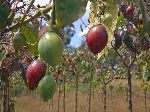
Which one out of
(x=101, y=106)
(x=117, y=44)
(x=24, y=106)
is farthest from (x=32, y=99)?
(x=117, y=44)

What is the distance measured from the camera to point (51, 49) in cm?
85

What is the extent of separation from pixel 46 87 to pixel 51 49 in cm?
12

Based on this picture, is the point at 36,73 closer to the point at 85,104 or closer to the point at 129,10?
the point at 129,10

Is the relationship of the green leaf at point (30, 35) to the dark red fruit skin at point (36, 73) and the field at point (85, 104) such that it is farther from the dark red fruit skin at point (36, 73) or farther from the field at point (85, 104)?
the field at point (85, 104)

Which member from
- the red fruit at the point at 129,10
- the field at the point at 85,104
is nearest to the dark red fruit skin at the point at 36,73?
the red fruit at the point at 129,10

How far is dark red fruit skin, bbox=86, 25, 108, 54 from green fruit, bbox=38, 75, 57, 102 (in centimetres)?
13

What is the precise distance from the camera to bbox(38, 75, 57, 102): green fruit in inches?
36.5

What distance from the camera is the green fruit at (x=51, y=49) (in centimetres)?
85

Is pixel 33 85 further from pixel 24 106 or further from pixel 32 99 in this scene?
pixel 32 99

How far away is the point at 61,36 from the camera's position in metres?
0.95

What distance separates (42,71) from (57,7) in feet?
0.61

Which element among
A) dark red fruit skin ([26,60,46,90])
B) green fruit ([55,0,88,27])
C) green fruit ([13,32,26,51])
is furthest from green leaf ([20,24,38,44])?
green fruit ([55,0,88,27])

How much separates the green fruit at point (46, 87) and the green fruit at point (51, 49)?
8 centimetres

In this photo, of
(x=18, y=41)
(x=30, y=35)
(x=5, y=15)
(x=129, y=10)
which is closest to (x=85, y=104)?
(x=129, y=10)
